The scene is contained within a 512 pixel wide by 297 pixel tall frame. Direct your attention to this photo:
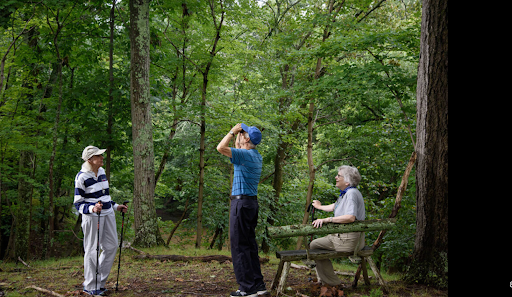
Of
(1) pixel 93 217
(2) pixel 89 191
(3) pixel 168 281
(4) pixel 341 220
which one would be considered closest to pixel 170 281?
(3) pixel 168 281

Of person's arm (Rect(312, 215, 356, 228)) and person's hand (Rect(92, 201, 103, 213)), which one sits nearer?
person's hand (Rect(92, 201, 103, 213))

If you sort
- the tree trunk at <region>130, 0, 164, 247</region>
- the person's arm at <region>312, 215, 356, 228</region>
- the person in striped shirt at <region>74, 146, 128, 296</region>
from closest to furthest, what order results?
the person's arm at <region>312, 215, 356, 228</region> → the person in striped shirt at <region>74, 146, 128, 296</region> → the tree trunk at <region>130, 0, 164, 247</region>

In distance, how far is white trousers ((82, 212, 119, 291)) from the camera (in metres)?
4.36

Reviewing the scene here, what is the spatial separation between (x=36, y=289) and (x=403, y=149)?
30.1ft

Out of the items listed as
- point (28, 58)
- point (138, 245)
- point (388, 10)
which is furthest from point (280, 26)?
point (138, 245)

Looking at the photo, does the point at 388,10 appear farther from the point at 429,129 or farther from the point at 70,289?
the point at 70,289

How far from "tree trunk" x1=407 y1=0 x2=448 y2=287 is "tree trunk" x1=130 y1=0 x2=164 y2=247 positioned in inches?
222

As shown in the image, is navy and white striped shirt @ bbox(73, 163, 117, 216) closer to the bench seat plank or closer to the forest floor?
the forest floor

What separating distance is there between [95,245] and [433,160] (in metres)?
4.60

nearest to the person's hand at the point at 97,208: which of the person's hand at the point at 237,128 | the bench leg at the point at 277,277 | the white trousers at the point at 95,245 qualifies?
the white trousers at the point at 95,245

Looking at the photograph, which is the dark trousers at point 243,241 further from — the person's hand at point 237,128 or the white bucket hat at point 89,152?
the white bucket hat at point 89,152

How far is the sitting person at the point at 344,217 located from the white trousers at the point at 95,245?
263 cm

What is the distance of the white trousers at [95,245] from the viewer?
4.36m

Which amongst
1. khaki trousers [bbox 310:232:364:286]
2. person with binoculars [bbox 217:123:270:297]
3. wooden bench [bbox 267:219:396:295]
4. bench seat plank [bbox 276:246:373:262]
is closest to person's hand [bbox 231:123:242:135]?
person with binoculars [bbox 217:123:270:297]
